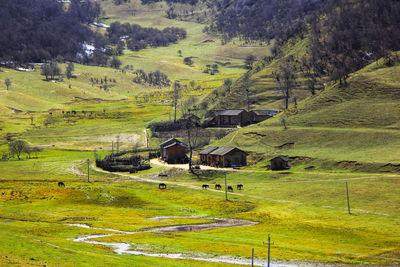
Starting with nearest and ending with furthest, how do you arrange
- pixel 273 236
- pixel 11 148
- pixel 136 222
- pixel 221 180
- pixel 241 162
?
pixel 273 236 < pixel 136 222 < pixel 221 180 < pixel 241 162 < pixel 11 148

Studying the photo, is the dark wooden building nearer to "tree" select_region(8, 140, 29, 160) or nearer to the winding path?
the winding path

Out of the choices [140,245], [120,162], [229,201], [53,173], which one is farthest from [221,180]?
[140,245]

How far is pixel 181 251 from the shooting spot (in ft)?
201

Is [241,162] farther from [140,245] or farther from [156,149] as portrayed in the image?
[140,245]

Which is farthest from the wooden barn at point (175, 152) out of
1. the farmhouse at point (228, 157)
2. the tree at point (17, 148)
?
the tree at point (17, 148)

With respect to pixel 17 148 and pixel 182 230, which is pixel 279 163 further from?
pixel 17 148

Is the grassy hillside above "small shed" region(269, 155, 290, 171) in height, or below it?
above

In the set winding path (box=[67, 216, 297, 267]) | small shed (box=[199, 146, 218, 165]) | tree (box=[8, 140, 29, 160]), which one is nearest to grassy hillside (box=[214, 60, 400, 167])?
small shed (box=[199, 146, 218, 165])

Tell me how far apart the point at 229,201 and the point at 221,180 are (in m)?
25.7

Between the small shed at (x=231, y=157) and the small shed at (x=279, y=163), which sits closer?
the small shed at (x=279, y=163)

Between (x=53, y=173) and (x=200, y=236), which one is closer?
(x=200, y=236)

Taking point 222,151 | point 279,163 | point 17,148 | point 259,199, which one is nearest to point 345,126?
point 279,163

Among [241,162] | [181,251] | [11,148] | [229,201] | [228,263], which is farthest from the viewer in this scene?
[11,148]

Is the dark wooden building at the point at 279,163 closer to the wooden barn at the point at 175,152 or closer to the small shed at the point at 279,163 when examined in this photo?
the small shed at the point at 279,163
